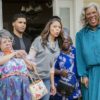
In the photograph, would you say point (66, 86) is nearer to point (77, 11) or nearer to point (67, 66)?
point (67, 66)

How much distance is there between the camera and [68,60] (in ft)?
24.0

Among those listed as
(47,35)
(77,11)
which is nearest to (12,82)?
(47,35)

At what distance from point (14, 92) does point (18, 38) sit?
2.93ft

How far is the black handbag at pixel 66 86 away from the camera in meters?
7.27

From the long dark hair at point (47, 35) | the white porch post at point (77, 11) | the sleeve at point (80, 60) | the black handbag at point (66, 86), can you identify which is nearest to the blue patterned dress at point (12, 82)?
the long dark hair at point (47, 35)

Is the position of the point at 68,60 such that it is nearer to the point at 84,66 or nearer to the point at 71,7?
the point at 84,66

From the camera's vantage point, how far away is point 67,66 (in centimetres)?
732

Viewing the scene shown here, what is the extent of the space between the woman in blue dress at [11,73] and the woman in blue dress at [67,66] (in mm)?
728

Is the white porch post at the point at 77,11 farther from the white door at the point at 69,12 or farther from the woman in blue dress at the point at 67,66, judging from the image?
the woman in blue dress at the point at 67,66

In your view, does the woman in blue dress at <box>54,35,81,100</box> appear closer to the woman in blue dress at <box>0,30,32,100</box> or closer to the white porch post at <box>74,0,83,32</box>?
the woman in blue dress at <box>0,30,32,100</box>

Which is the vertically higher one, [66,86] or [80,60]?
[80,60]

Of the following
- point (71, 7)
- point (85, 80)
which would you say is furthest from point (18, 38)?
point (71, 7)

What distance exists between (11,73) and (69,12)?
253 centimetres

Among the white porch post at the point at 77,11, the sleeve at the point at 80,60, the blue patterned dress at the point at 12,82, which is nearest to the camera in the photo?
the blue patterned dress at the point at 12,82
